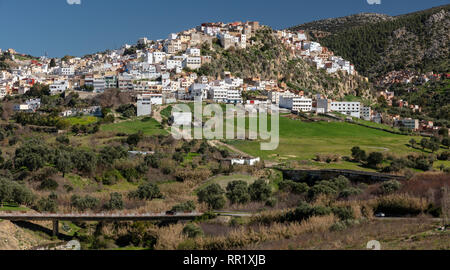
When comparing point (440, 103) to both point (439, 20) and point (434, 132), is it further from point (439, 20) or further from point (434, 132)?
point (439, 20)

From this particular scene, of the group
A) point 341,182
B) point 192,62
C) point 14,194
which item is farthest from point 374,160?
point 192,62

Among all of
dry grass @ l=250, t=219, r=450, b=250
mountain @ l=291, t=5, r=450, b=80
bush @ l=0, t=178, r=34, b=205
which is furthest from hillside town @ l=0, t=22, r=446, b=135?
dry grass @ l=250, t=219, r=450, b=250

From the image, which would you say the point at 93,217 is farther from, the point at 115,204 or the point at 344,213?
the point at 344,213

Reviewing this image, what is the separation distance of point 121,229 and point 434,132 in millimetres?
43679

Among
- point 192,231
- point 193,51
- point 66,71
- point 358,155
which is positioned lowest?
point 192,231

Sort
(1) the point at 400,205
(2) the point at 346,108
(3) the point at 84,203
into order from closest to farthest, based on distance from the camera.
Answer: (1) the point at 400,205 < (3) the point at 84,203 < (2) the point at 346,108

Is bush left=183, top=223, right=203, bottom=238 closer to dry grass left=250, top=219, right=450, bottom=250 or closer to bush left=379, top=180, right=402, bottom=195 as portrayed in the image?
dry grass left=250, top=219, right=450, bottom=250

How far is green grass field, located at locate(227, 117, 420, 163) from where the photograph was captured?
35.3 meters

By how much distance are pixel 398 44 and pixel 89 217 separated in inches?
4461

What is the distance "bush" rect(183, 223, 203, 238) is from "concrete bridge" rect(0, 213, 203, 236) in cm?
261

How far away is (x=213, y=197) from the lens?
72.5 feet

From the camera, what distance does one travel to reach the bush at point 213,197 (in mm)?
21641

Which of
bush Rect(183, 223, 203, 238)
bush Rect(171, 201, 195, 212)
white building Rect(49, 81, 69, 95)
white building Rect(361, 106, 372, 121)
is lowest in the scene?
bush Rect(171, 201, 195, 212)

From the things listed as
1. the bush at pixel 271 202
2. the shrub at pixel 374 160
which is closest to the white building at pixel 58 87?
the shrub at pixel 374 160
